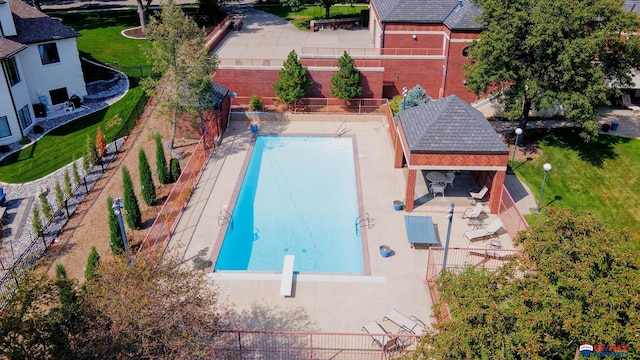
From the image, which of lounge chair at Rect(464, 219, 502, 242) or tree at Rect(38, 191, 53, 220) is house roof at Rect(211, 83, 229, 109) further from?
lounge chair at Rect(464, 219, 502, 242)

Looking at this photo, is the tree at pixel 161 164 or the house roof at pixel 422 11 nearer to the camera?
the tree at pixel 161 164

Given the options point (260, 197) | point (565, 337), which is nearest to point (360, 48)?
point (260, 197)

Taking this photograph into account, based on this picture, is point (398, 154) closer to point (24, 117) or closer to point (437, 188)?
point (437, 188)

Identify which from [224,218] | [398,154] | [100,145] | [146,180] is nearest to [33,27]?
[100,145]

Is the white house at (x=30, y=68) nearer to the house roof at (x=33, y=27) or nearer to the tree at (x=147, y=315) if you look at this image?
the house roof at (x=33, y=27)

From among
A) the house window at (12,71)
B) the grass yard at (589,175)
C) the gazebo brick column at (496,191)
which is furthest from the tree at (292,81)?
the house window at (12,71)

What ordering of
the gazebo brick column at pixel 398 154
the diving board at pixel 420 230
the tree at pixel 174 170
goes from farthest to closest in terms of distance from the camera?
1. the gazebo brick column at pixel 398 154
2. the tree at pixel 174 170
3. the diving board at pixel 420 230

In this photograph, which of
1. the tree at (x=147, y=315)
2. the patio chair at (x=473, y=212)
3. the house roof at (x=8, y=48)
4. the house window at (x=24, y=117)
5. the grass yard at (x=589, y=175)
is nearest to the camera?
the tree at (x=147, y=315)
